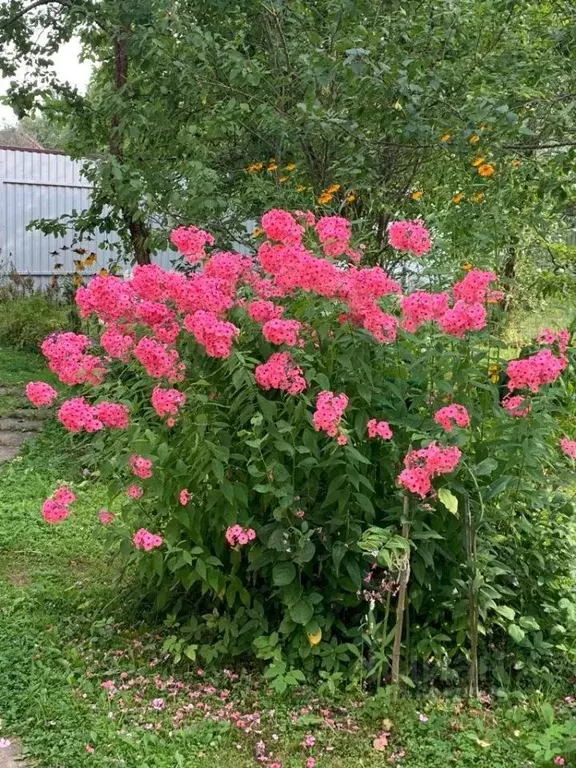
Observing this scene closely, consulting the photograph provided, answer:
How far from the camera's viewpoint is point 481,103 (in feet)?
12.2

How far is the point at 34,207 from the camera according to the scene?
498 inches

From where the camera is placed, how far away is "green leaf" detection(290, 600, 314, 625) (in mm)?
2498

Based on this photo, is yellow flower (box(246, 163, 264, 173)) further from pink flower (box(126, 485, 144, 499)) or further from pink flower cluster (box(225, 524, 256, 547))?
A: pink flower cluster (box(225, 524, 256, 547))

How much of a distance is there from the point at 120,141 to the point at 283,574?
4.01m

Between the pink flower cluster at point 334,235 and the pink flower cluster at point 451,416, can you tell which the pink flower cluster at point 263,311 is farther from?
the pink flower cluster at point 451,416

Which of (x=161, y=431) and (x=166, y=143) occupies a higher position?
(x=166, y=143)

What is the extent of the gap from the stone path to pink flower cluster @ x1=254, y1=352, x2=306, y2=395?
3.17 meters

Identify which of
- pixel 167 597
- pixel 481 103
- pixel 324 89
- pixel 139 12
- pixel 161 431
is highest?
pixel 139 12

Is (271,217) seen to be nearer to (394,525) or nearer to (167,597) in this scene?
(394,525)

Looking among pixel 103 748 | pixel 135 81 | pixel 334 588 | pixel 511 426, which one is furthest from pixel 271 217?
pixel 135 81

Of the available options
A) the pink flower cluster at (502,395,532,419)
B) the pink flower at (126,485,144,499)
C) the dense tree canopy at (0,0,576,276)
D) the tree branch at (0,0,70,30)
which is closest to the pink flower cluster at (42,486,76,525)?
the pink flower at (126,485,144,499)

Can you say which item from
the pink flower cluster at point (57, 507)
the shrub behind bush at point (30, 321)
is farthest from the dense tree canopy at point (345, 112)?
the shrub behind bush at point (30, 321)

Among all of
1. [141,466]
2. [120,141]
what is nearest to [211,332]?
[141,466]

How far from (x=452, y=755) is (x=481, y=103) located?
8.81 ft
